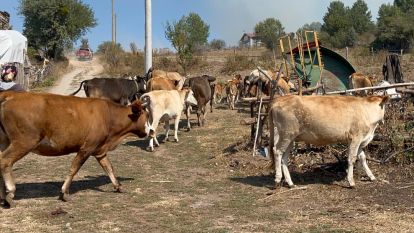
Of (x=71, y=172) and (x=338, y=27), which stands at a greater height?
(x=338, y=27)

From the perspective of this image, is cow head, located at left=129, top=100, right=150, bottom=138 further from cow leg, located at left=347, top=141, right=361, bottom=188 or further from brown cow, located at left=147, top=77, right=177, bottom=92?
brown cow, located at left=147, top=77, right=177, bottom=92


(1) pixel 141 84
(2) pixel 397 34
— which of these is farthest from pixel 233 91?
(2) pixel 397 34

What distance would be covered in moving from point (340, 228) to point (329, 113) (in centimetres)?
269

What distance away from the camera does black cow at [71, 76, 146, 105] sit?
17.2 metres

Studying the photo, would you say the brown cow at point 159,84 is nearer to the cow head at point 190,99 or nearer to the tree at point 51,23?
the cow head at point 190,99

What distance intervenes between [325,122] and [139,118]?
3.29 metres

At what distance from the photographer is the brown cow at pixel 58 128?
300 inches

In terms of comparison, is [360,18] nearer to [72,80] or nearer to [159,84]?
[72,80]

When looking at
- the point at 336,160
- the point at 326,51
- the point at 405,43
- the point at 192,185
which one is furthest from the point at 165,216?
the point at 405,43

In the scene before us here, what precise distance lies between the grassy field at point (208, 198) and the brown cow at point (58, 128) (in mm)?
572

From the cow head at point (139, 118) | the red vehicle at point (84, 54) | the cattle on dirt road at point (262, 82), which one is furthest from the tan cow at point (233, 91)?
the red vehicle at point (84, 54)

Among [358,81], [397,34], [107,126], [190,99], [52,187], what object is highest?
[397,34]

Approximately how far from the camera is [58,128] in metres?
7.99

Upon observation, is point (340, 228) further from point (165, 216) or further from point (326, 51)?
point (326, 51)
